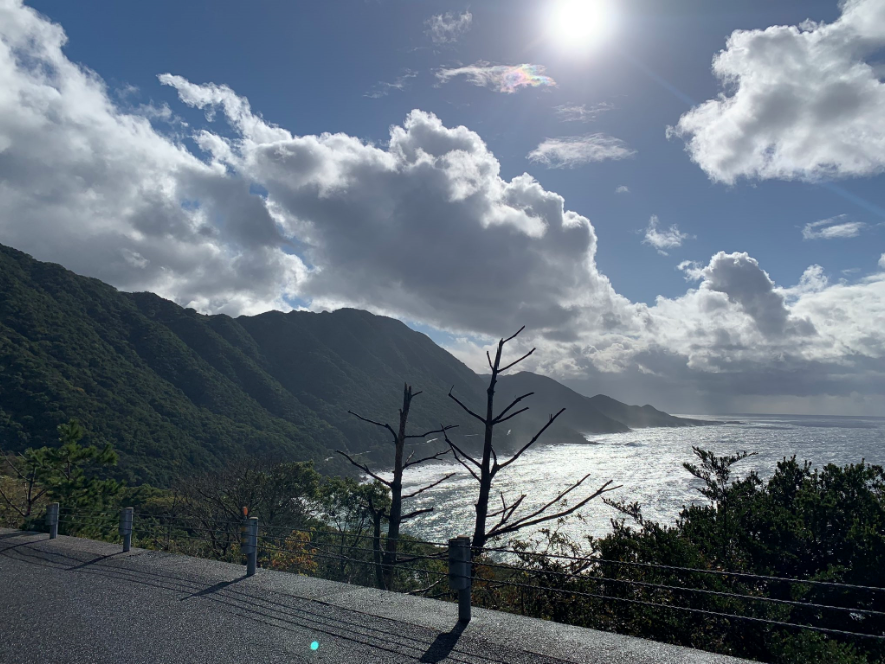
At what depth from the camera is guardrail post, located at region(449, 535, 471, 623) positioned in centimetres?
520

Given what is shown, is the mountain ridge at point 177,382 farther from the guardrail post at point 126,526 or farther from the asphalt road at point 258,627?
the asphalt road at point 258,627

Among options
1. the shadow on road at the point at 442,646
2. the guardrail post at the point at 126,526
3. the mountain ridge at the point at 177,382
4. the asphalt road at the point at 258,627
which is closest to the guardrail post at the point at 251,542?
the asphalt road at the point at 258,627

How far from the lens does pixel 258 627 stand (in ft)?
16.3

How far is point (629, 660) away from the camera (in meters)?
4.10

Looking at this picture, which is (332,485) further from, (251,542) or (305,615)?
(305,615)

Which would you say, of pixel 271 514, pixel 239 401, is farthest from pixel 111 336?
pixel 271 514

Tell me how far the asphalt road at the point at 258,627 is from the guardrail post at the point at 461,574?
0.61ft

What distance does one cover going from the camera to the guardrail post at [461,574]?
5.20 m

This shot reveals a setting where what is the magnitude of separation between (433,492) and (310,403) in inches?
2385

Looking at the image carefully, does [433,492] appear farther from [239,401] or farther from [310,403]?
[310,403]

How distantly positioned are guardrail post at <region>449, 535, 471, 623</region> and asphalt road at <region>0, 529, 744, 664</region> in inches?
7.3

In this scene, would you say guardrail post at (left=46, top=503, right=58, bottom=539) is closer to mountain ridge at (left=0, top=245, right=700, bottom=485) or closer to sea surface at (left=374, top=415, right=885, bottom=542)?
sea surface at (left=374, top=415, right=885, bottom=542)

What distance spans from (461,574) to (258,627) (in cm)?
198

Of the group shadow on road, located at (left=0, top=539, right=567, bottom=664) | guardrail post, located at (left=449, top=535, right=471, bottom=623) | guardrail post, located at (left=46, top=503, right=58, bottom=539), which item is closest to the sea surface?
guardrail post, located at (left=46, top=503, right=58, bottom=539)
